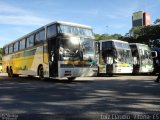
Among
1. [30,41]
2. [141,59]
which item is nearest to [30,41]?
[30,41]

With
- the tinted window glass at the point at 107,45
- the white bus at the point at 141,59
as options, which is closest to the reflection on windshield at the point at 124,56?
the tinted window glass at the point at 107,45

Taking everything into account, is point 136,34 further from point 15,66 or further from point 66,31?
point 66,31

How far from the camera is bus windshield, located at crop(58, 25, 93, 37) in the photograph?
19067 mm

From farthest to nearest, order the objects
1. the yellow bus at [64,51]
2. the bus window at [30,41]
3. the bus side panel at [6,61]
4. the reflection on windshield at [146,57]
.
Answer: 1. the reflection on windshield at [146,57]
2. the bus side panel at [6,61]
3. the bus window at [30,41]
4. the yellow bus at [64,51]

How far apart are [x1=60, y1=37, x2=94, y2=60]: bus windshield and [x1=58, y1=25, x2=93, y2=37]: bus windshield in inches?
14.8

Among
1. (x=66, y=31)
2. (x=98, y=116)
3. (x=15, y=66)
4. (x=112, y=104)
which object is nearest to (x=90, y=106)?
(x=112, y=104)

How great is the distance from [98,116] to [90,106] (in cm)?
160

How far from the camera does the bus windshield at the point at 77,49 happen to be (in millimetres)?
18906

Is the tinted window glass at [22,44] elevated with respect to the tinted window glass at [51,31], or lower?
lower

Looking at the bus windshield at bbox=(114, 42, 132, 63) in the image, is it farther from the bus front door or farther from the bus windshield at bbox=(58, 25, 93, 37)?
the bus front door

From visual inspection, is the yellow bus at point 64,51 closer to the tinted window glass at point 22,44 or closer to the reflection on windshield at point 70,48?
the reflection on windshield at point 70,48

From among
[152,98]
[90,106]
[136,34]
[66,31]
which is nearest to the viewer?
[90,106]

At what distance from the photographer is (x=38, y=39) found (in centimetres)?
2145

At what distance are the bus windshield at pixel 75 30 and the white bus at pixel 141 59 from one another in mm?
11677
